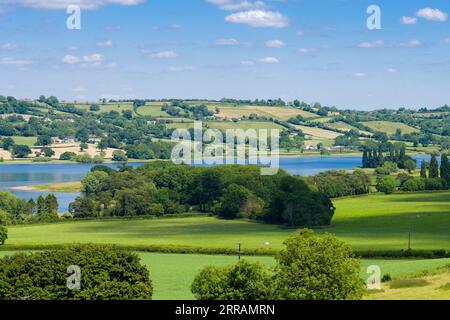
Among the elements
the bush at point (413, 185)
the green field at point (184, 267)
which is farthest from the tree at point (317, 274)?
the bush at point (413, 185)

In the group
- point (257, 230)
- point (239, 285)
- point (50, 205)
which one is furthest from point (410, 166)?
point (239, 285)

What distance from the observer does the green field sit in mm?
50281

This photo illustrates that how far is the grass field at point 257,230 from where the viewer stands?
78.9 meters

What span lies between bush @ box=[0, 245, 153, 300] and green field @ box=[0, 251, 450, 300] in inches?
72.3

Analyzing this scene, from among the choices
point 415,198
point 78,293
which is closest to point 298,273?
point 78,293

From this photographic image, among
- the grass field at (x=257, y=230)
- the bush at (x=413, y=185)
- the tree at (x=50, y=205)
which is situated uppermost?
the bush at (x=413, y=185)

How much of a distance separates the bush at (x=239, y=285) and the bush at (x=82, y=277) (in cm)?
525

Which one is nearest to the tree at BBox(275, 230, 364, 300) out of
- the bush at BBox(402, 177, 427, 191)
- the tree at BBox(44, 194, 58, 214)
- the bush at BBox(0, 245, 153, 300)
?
the bush at BBox(0, 245, 153, 300)

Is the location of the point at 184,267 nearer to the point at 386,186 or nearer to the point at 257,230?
the point at 257,230

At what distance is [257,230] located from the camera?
3597 inches

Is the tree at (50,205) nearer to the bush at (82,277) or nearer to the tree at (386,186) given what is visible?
the tree at (386,186)

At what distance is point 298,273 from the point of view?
4144 cm
